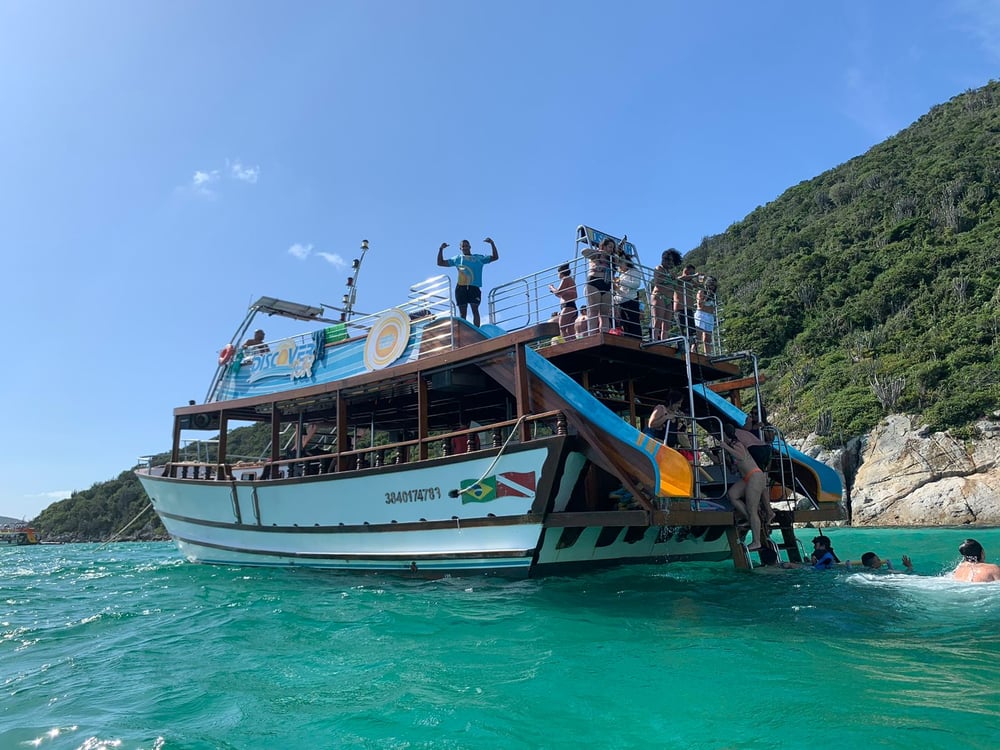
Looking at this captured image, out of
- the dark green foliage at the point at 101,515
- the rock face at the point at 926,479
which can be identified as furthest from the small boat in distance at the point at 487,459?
the dark green foliage at the point at 101,515

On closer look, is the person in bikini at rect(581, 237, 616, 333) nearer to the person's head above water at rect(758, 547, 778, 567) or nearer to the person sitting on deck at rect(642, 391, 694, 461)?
the person sitting on deck at rect(642, 391, 694, 461)

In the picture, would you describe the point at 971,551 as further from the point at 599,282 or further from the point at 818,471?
the point at 599,282

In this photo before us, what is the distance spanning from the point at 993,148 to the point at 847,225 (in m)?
10.9

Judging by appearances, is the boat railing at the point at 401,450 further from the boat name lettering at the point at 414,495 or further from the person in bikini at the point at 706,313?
the person in bikini at the point at 706,313

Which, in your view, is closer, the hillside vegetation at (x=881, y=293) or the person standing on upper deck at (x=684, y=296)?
the person standing on upper deck at (x=684, y=296)

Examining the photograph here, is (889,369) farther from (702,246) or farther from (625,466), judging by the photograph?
(702,246)

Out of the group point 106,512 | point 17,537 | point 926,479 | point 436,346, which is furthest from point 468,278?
point 106,512

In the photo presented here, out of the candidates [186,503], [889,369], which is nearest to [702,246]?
[889,369]

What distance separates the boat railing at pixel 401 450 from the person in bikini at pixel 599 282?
1.75 m

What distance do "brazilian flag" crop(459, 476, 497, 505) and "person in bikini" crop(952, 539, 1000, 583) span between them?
5794 millimetres

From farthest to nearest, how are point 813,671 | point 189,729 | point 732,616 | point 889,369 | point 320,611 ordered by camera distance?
point 889,369 → point 320,611 → point 732,616 → point 813,671 → point 189,729

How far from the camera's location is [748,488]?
31.5 ft

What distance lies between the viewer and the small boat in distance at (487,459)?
29.3ft

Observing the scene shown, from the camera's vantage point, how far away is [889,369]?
112 feet
